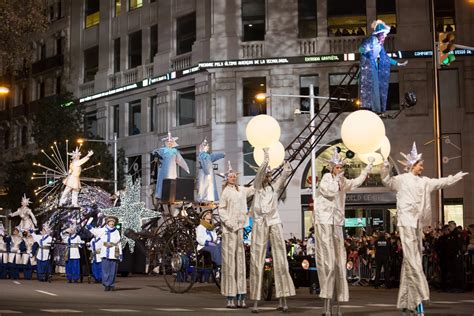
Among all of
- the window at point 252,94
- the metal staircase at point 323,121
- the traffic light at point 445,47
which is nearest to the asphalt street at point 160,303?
the metal staircase at point 323,121

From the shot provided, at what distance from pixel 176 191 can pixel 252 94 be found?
901 inches

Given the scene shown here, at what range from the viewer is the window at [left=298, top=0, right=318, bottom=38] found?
4409 cm

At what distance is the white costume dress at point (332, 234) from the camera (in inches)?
543

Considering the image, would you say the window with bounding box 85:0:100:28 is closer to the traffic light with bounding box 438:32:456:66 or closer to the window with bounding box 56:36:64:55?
the window with bounding box 56:36:64:55

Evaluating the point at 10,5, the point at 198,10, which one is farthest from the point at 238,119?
the point at 10,5

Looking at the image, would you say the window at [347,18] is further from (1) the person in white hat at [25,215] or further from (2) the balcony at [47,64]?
(2) the balcony at [47,64]

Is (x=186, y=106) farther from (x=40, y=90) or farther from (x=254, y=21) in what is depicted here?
(x=40, y=90)

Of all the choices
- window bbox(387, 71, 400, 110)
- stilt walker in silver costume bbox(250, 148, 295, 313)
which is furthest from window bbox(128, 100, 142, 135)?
stilt walker in silver costume bbox(250, 148, 295, 313)

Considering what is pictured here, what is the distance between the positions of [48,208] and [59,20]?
30.2 meters

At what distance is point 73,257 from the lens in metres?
26.6

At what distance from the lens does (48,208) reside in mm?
31750

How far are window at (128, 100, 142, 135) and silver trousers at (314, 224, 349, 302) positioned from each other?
1475 inches

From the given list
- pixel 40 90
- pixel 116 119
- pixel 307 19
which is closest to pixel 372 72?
pixel 307 19

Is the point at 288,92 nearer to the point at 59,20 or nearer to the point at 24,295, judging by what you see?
the point at 59,20
